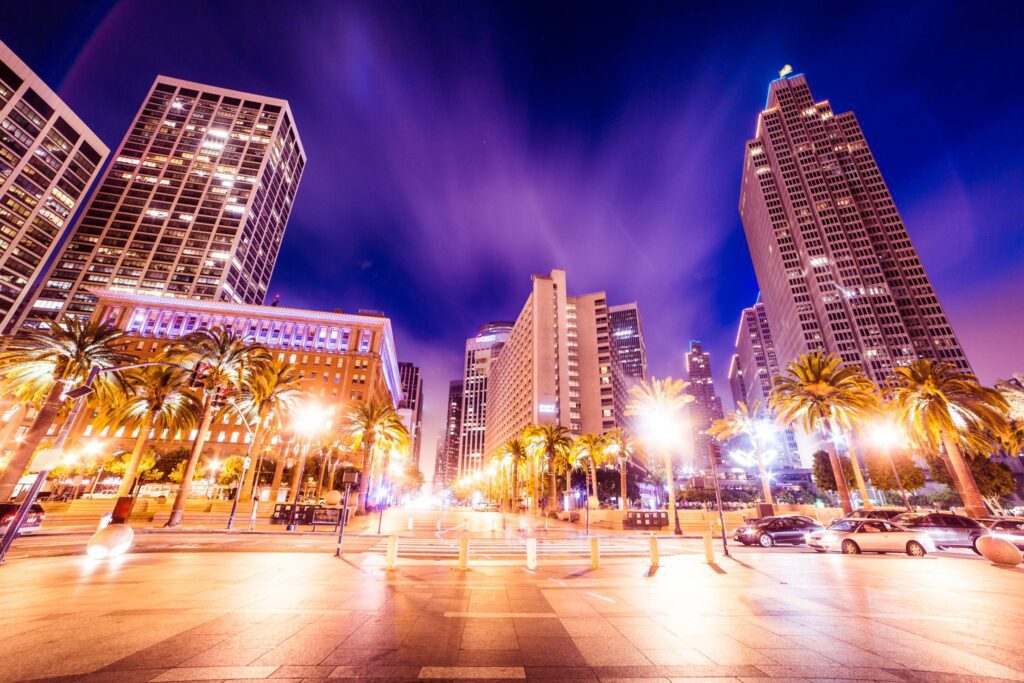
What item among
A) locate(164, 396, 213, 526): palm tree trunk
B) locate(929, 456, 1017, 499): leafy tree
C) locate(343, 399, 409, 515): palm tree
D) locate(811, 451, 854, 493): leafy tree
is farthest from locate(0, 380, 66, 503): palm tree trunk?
locate(811, 451, 854, 493): leafy tree

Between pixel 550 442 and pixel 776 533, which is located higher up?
pixel 550 442

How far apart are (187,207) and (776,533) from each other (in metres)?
163

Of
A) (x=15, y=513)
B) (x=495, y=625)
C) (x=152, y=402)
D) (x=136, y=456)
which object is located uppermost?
(x=152, y=402)

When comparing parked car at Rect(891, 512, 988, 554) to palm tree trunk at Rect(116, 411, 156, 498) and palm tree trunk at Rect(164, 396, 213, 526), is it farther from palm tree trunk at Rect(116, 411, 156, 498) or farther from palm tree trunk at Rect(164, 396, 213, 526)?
palm tree trunk at Rect(116, 411, 156, 498)

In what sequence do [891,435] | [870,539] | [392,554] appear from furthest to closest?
1. [891,435]
2. [870,539]
3. [392,554]

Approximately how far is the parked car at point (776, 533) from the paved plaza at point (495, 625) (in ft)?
33.2

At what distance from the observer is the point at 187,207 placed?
123 meters

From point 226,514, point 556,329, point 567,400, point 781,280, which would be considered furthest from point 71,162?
point 781,280

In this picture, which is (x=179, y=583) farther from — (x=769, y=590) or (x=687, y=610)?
(x=769, y=590)

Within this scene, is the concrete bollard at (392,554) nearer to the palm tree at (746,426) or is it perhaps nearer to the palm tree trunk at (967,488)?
the palm tree trunk at (967,488)

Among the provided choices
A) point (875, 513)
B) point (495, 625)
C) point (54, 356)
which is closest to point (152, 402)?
point (54, 356)

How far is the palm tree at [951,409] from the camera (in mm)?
26797

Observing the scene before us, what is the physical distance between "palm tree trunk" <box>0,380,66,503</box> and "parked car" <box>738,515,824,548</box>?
3768 cm

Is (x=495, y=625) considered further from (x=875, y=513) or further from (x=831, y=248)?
(x=831, y=248)
